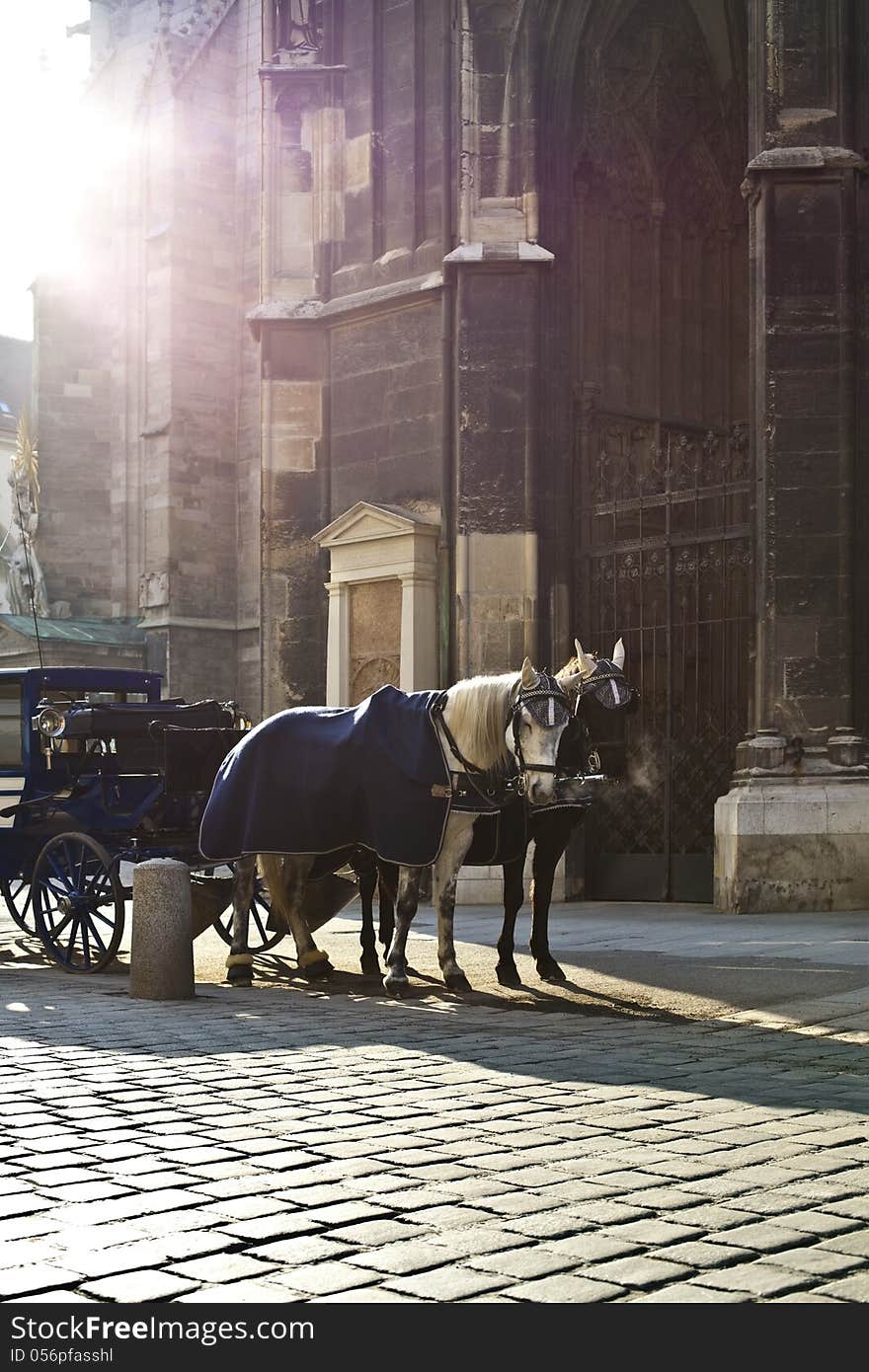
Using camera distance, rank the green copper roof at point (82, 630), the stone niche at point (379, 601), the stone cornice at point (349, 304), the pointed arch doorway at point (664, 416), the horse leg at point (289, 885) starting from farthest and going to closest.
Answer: the green copper roof at point (82, 630) → the stone cornice at point (349, 304) → the stone niche at point (379, 601) → the pointed arch doorway at point (664, 416) → the horse leg at point (289, 885)

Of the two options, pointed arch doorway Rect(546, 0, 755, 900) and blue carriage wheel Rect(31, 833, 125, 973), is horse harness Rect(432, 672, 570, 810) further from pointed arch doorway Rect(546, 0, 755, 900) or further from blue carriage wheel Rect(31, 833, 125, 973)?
pointed arch doorway Rect(546, 0, 755, 900)

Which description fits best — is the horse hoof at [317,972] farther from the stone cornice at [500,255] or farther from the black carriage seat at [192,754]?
the stone cornice at [500,255]

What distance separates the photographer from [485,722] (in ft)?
32.1

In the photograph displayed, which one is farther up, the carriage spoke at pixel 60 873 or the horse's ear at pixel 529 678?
the horse's ear at pixel 529 678

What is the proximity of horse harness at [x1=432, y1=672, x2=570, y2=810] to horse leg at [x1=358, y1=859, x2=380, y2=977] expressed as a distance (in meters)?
1.33

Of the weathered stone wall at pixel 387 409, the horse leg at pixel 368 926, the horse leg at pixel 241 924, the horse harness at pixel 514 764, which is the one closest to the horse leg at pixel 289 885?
the horse leg at pixel 241 924

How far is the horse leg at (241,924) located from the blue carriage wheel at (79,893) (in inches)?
29.1

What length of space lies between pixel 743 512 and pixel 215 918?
7.59m

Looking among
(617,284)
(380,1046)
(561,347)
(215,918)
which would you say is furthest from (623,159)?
(380,1046)

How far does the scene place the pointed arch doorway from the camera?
16312 millimetres

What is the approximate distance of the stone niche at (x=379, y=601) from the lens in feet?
57.3

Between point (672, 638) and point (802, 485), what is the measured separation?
2.14m

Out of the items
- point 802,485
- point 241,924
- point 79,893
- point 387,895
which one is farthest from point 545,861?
point 802,485

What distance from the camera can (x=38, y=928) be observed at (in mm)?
11391
